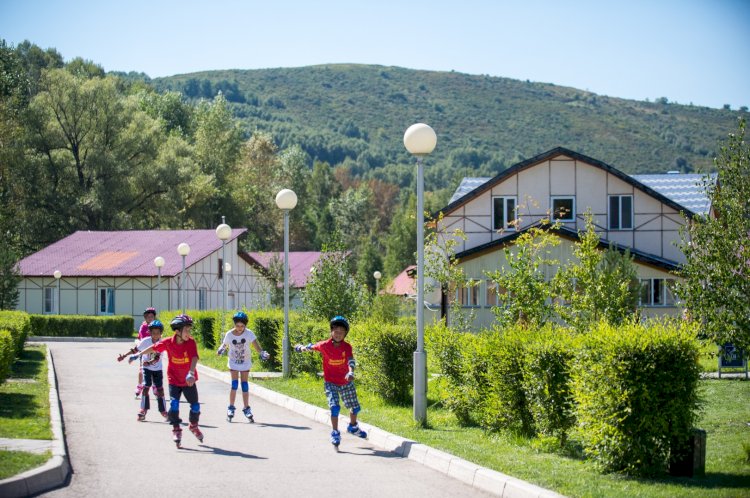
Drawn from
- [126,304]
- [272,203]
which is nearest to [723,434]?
[126,304]

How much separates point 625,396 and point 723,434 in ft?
14.2

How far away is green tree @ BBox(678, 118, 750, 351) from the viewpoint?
39.7 ft

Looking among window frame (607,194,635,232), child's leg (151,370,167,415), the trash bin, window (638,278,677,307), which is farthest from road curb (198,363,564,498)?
window frame (607,194,635,232)

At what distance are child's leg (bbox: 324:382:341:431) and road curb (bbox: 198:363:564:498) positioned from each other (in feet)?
2.36

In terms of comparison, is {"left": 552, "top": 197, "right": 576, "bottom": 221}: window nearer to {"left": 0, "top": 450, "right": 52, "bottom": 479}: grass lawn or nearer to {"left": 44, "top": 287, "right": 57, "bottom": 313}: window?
{"left": 44, "top": 287, "right": 57, "bottom": 313}: window

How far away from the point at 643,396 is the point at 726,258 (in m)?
4.05

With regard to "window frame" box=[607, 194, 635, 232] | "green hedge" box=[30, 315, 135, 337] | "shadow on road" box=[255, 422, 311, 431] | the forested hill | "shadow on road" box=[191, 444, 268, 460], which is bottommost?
"green hedge" box=[30, 315, 135, 337]

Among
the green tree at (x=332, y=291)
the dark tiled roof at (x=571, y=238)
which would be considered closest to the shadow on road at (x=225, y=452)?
the green tree at (x=332, y=291)

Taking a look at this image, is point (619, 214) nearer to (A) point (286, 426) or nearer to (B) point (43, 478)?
(A) point (286, 426)

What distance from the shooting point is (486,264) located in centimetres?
3891

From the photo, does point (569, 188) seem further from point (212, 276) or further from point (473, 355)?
point (473, 355)

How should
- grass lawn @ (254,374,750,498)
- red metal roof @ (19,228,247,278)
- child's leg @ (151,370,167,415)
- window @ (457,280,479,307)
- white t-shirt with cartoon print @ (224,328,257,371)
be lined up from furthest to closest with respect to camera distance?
1. red metal roof @ (19,228,247,278)
2. window @ (457,280,479,307)
3. white t-shirt with cartoon print @ (224,328,257,371)
4. child's leg @ (151,370,167,415)
5. grass lawn @ (254,374,750,498)

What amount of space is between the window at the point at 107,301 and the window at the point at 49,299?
3015mm

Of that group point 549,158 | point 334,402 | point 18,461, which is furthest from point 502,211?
point 18,461
